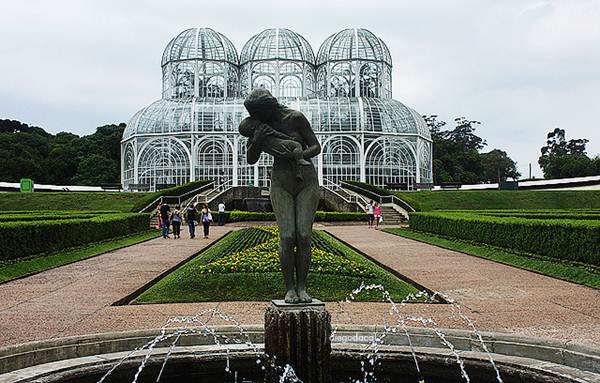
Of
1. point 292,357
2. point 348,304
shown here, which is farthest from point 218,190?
point 292,357

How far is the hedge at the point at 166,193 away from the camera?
35.0m

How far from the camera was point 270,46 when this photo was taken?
189ft

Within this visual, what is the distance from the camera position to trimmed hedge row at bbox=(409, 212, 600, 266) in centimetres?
1402

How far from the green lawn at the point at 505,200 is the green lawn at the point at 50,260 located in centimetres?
1963

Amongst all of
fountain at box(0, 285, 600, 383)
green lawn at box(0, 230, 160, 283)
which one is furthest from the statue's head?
green lawn at box(0, 230, 160, 283)

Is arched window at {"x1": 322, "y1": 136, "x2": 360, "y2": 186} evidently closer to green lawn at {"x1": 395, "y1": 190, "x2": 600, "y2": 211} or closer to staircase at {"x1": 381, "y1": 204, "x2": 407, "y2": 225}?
green lawn at {"x1": 395, "y1": 190, "x2": 600, "y2": 211}

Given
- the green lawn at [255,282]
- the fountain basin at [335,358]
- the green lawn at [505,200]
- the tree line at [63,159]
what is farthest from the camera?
the tree line at [63,159]

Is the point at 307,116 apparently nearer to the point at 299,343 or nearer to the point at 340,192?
the point at 340,192

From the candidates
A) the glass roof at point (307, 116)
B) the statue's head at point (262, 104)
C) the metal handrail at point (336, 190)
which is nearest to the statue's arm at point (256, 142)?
the statue's head at point (262, 104)

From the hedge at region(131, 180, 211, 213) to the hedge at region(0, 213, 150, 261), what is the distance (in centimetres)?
947

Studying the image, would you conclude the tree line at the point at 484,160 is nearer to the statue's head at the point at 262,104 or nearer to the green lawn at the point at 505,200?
the green lawn at the point at 505,200

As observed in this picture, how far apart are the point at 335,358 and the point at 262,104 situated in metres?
2.55

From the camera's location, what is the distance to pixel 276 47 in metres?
57.6

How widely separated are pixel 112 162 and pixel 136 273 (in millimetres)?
56096
